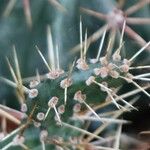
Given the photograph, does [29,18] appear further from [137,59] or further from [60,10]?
[137,59]

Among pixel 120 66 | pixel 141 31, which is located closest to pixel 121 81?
pixel 120 66

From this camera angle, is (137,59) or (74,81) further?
(137,59)

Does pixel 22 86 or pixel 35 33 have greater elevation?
pixel 35 33

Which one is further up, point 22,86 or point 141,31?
point 141,31

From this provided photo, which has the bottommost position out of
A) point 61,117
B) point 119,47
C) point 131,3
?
point 61,117

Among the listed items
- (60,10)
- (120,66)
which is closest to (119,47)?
(120,66)

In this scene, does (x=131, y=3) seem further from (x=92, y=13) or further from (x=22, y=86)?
(x=22, y=86)
